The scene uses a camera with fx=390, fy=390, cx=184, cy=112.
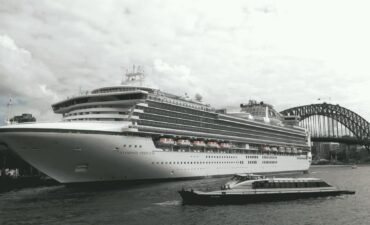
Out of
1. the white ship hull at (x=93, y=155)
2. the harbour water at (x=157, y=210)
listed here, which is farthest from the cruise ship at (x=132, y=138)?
the harbour water at (x=157, y=210)

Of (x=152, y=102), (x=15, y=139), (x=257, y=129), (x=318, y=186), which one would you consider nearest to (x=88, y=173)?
(x=15, y=139)

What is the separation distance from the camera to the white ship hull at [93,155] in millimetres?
50344

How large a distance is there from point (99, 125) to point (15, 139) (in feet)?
35.8

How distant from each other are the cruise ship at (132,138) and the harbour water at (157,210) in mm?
5850

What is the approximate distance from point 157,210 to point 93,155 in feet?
61.4

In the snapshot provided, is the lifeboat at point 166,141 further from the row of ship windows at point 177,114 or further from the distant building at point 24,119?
the distant building at point 24,119

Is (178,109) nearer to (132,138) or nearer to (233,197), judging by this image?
(132,138)

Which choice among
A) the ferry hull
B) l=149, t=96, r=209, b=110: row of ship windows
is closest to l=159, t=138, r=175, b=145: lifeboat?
l=149, t=96, r=209, b=110: row of ship windows

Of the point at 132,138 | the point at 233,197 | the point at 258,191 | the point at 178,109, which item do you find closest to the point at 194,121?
the point at 178,109

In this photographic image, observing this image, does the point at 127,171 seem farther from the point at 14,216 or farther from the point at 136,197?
the point at 14,216

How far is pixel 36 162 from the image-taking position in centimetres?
Result: 5250

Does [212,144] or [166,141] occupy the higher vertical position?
[166,141]

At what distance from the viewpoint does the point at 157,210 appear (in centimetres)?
3672

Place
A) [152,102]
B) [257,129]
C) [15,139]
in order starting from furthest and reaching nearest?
[257,129] → [152,102] → [15,139]
